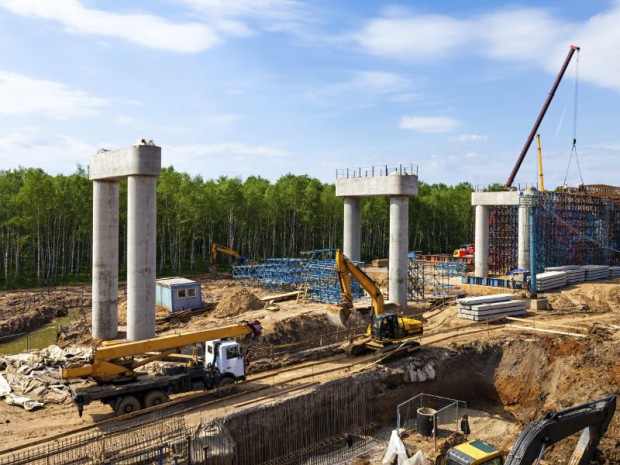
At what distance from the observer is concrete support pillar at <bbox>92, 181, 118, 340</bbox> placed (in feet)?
94.7

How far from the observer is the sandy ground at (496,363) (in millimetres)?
19344

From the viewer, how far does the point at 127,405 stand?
18.7 m

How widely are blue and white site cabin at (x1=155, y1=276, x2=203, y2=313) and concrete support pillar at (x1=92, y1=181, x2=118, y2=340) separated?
6966 mm

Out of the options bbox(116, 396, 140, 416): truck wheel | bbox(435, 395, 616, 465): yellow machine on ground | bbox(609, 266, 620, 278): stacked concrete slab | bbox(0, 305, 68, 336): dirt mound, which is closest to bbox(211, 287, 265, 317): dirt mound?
bbox(0, 305, 68, 336): dirt mound

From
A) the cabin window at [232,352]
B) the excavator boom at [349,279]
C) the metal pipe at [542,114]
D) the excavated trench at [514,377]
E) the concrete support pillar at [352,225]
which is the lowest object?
the excavated trench at [514,377]

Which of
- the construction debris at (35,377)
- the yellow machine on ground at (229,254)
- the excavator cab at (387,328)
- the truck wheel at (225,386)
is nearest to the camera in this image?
the construction debris at (35,377)

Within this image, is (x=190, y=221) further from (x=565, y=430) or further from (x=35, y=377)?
(x=565, y=430)

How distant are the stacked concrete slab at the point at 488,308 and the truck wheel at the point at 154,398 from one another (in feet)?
70.6

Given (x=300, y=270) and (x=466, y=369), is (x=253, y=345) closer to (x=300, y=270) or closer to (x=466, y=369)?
(x=466, y=369)

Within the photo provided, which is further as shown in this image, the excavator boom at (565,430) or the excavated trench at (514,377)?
the excavated trench at (514,377)

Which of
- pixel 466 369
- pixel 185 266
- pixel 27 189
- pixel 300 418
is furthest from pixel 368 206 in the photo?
pixel 300 418

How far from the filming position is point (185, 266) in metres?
61.9

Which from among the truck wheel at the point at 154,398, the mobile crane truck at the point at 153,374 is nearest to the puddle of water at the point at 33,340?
the mobile crane truck at the point at 153,374

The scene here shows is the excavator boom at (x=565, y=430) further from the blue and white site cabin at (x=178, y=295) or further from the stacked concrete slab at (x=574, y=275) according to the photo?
the stacked concrete slab at (x=574, y=275)
